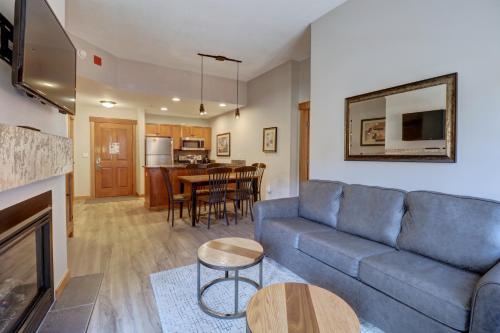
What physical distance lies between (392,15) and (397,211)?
6.00 feet

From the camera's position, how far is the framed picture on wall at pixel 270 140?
5039 mm

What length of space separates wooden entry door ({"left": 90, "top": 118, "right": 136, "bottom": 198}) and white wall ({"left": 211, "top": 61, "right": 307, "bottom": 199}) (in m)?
3.06

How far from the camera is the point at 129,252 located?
3004 mm

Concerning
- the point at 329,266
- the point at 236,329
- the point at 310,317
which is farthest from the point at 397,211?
the point at 236,329

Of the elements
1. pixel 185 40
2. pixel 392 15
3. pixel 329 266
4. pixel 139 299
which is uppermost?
pixel 185 40

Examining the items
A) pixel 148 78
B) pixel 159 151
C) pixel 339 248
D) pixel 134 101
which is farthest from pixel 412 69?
pixel 159 151

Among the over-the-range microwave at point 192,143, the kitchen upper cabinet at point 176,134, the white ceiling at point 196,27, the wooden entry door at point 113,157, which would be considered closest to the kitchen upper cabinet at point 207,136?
the over-the-range microwave at point 192,143

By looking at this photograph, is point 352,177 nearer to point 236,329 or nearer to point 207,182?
point 236,329

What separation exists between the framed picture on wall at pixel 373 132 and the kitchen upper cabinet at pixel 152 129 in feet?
19.1

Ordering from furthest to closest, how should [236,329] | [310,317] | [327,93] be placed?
[327,93] → [236,329] → [310,317]

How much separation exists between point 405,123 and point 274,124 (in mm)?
2991

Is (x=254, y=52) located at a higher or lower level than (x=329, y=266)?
higher

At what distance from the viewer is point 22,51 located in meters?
1.23

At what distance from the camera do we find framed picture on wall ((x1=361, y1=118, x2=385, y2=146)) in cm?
249
